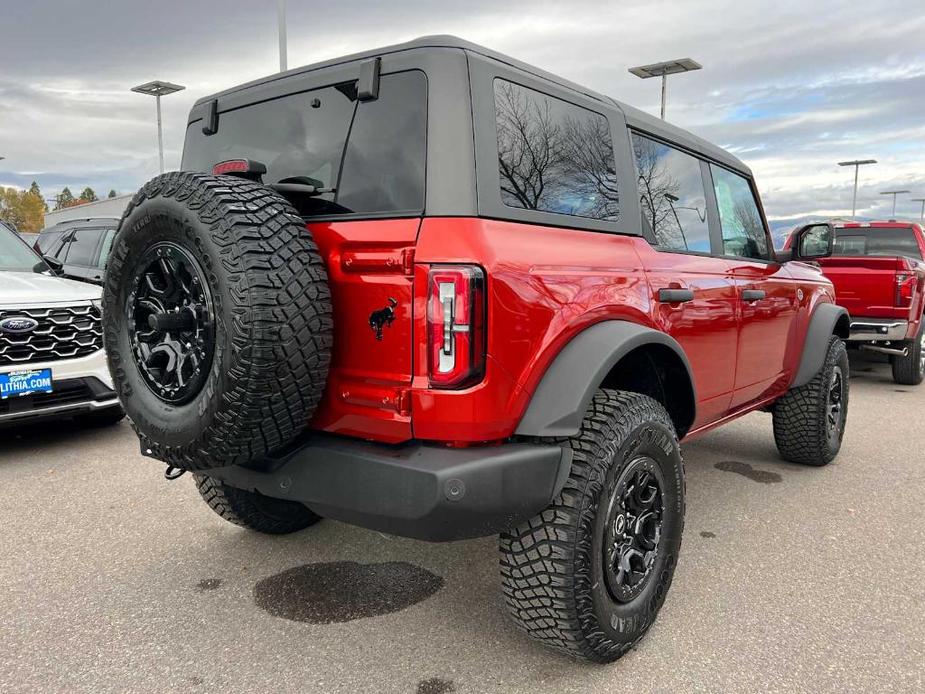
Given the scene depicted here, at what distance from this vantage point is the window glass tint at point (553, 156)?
7.32 ft

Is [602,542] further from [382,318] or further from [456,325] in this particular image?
[382,318]

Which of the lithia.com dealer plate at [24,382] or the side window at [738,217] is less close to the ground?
the side window at [738,217]

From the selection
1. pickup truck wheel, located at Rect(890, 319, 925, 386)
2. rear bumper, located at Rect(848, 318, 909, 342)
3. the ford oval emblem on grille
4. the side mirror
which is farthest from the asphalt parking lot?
pickup truck wheel, located at Rect(890, 319, 925, 386)

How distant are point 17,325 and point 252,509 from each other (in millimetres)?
2395

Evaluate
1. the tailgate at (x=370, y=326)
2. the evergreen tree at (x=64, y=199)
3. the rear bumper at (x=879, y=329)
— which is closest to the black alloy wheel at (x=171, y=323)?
the tailgate at (x=370, y=326)

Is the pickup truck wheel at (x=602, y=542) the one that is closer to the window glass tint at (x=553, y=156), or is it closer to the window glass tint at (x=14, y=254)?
the window glass tint at (x=553, y=156)

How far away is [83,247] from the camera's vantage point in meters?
8.27

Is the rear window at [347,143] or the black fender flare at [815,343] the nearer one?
the rear window at [347,143]

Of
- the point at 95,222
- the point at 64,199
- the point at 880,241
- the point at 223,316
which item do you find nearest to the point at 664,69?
the point at 880,241

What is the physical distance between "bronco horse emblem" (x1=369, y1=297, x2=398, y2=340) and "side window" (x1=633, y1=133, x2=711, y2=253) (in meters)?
1.30

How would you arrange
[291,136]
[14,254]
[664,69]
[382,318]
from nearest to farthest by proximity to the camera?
[382,318] → [291,136] → [14,254] → [664,69]

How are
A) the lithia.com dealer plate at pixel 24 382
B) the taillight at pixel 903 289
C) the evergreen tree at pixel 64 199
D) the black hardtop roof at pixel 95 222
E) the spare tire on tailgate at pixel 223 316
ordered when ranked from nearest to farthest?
the spare tire on tailgate at pixel 223 316 < the lithia.com dealer plate at pixel 24 382 < the taillight at pixel 903 289 < the black hardtop roof at pixel 95 222 < the evergreen tree at pixel 64 199

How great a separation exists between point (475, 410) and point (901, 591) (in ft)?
7.07

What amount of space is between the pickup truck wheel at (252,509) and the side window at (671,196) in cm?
203
